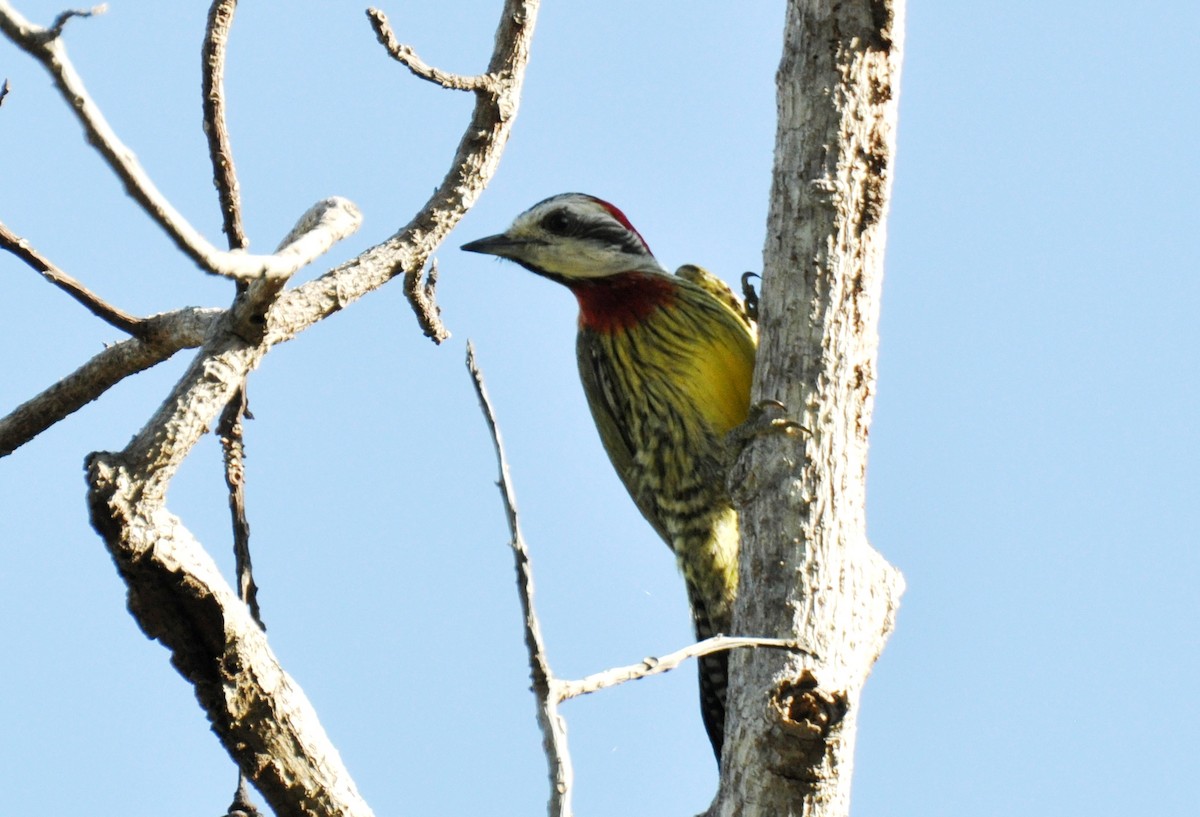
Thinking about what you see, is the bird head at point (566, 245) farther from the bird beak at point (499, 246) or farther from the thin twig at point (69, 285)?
the thin twig at point (69, 285)

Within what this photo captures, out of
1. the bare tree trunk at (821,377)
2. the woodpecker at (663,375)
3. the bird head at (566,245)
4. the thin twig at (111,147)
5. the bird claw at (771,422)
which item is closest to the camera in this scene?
the thin twig at (111,147)

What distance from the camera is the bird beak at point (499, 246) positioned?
5.89 metres

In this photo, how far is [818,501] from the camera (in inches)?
151

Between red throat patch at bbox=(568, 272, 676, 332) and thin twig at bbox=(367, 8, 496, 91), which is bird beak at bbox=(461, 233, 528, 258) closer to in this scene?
red throat patch at bbox=(568, 272, 676, 332)

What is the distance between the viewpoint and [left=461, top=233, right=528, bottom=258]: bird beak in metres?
5.89

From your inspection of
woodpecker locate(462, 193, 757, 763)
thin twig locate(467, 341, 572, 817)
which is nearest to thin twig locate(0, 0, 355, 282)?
thin twig locate(467, 341, 572, 817)

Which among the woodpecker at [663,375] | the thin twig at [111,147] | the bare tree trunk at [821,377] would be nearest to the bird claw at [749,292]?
the woodpecker at [663,375]

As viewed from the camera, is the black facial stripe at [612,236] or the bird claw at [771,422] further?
the black facial stripe at [612,236]

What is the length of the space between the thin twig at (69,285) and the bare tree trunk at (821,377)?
1.93 metres

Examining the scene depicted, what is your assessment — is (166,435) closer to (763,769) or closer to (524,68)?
(763,769)

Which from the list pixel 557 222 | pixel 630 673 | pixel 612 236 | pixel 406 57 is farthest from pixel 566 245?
pixel 630 673

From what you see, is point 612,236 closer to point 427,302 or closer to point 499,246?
point 499,246

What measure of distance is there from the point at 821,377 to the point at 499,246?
89.9 inches

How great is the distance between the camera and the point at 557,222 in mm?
5957
